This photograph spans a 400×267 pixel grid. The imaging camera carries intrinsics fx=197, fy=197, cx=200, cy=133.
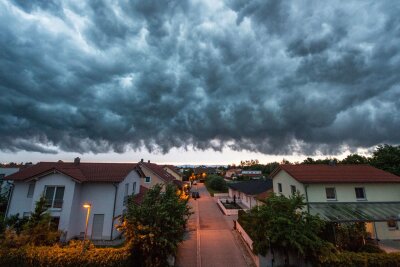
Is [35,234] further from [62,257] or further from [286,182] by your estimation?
[286,182]

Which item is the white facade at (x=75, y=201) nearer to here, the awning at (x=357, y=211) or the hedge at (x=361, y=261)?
the hedge at (x=361, y=261)

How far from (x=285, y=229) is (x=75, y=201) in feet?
67.4

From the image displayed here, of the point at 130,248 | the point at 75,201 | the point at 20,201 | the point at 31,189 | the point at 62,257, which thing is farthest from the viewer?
the point at 31,189

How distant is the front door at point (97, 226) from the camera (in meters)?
21.0

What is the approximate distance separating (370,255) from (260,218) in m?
7.37

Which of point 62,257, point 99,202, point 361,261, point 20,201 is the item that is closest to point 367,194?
point 361,261

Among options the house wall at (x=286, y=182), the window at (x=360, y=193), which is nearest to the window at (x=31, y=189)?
the house wall at (x=286, y=182)

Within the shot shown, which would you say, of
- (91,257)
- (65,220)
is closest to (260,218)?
(91,257)

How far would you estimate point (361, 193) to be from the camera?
73.7ft

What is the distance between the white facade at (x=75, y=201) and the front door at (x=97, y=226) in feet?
0.73

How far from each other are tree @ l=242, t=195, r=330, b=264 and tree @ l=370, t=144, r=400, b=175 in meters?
31.3

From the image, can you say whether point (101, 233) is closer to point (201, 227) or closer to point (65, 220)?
point (65, 220)

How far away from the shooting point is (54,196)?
21.0 metres

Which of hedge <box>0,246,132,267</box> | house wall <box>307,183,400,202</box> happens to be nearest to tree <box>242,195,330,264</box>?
house wall <box>307,183,400,202</box>
